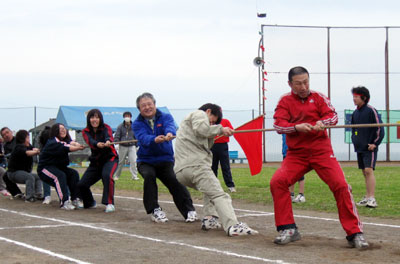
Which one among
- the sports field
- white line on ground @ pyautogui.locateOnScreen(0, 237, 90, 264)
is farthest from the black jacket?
white line on ground @ pyautogui.locateOnScreen(0, 237, 90, 264)

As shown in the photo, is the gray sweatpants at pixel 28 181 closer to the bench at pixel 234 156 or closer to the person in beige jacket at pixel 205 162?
the person in beige jacket at pixel 205 162

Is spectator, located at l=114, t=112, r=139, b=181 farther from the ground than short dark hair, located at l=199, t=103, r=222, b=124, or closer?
closer

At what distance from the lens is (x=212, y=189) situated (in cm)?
764

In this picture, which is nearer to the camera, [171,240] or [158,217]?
[171,240]

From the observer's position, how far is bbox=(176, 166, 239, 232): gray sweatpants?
741 cm

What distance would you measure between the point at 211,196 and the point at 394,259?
2.58 meters

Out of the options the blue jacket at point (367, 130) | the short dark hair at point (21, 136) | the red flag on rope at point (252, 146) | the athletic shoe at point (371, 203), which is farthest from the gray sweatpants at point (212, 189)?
the short dark hair at point (21, 136)

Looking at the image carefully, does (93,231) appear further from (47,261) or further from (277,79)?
(277,79)

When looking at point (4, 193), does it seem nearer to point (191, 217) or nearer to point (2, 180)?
point (2, 180)

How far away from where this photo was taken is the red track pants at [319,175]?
6512mm

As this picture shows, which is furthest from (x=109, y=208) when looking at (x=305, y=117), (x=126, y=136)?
(x=126, y=136)

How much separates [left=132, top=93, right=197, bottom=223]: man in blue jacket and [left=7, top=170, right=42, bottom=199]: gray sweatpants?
13.9 ft

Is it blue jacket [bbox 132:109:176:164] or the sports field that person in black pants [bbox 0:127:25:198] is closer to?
the sports field

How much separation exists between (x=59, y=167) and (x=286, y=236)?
582cm
